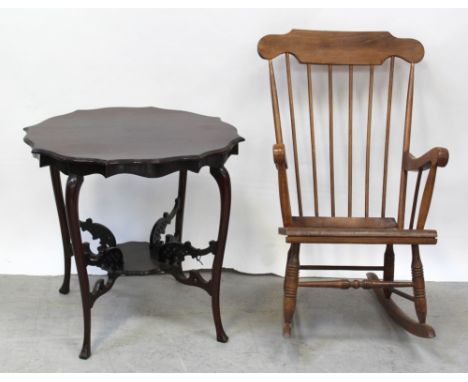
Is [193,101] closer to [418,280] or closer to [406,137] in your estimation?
[406,137]

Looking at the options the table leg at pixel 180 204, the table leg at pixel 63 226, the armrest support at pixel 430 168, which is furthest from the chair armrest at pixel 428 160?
the table leg at pixel 63 226

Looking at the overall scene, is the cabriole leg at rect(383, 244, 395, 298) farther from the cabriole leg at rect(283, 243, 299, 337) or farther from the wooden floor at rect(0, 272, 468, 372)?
the cabriole leg at rect(283, 243, 299, 337)

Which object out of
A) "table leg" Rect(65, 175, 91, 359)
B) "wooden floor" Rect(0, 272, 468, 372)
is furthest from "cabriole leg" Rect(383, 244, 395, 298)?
"table leg" Rect(65, 175, 91, 359)

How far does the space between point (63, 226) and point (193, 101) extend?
2.61 feet

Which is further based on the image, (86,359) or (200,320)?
(200,320)

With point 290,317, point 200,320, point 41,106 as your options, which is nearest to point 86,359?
point 200,320

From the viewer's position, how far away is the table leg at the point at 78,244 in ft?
7.18

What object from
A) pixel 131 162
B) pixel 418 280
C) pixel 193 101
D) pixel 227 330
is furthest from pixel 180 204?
pixel 418 280

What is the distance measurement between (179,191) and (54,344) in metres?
0.82

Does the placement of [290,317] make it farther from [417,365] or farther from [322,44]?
[322,44]

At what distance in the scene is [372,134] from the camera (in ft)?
9.77

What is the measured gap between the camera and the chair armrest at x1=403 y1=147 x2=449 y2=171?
2.36 meters

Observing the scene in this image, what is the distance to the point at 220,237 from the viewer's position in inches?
95.2

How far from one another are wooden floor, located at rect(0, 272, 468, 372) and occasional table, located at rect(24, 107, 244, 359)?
0.12 meters
